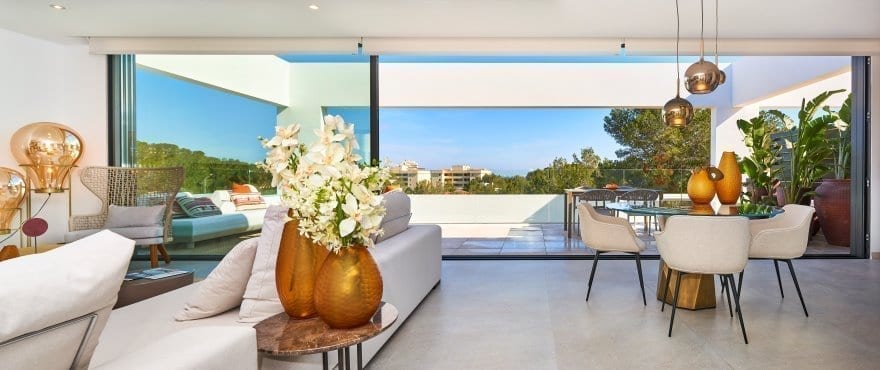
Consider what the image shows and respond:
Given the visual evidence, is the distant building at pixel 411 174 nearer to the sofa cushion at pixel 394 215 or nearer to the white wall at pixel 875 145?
the sofa cushion at pixel 394 215

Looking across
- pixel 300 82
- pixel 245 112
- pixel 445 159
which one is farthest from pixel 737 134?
pixel 245 112

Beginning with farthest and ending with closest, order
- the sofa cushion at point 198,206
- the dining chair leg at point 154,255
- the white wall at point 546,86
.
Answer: the white wall at point 546,86, the sofa cushion at point 198,206, the dining chair leg at point 154,255

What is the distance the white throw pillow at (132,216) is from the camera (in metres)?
4.57

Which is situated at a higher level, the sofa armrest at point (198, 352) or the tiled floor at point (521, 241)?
the sofa armrest at point (198, 352)

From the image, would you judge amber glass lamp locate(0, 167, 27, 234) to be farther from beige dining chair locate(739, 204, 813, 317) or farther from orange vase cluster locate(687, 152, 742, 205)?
beige dining chair locate(739, 204, 813, 317)

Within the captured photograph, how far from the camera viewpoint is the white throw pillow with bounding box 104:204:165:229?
4.57 meters

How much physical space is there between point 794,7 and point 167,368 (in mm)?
4857

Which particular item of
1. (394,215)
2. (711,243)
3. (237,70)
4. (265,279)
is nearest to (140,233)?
(237,70)

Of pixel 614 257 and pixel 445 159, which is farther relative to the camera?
pixel 445 159

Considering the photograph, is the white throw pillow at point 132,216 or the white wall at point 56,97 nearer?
Answer: the white wall at point 56,97

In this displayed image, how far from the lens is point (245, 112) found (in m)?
5.25

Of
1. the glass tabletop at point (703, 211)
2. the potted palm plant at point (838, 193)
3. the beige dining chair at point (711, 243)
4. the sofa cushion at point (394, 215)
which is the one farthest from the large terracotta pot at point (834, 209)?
the sofa cushion at point (394, 215)

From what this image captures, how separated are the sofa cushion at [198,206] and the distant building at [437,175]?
104 inches

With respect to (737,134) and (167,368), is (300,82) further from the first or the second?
(737,134)
